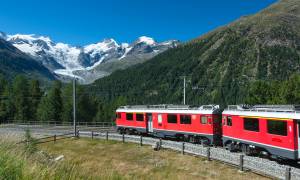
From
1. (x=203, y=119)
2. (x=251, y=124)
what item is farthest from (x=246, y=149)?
(x=203, y=119)

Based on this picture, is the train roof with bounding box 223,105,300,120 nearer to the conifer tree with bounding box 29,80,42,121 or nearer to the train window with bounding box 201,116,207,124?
the train window with bounding box 201,116,207,124

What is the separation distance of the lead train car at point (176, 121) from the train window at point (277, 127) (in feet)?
30.4

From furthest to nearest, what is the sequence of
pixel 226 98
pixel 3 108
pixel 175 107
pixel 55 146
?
1. pixel 226 98
2. pixel 3 108
3. pixel 55 146
4. pixel 175 107

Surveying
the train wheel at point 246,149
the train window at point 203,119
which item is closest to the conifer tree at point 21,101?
the train window at point 203,119

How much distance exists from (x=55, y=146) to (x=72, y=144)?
2025 millimetres

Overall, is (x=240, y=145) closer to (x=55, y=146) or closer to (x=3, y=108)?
(x=55, y=146)

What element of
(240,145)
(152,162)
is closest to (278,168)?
(240,145)

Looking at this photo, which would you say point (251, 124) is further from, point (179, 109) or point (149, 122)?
point (149, 122)

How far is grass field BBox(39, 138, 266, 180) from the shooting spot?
23.6m

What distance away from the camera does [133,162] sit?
31266mm

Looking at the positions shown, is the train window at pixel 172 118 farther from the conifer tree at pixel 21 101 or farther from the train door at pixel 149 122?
the conifer tree at pixel 21 101

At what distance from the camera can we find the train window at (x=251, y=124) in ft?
85.4

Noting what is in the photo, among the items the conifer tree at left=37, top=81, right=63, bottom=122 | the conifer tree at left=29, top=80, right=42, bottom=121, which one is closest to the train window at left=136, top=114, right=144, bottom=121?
the conifer tree at left=37, top=81, right=63, bottom=122

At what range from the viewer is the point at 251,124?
88.1 feet
